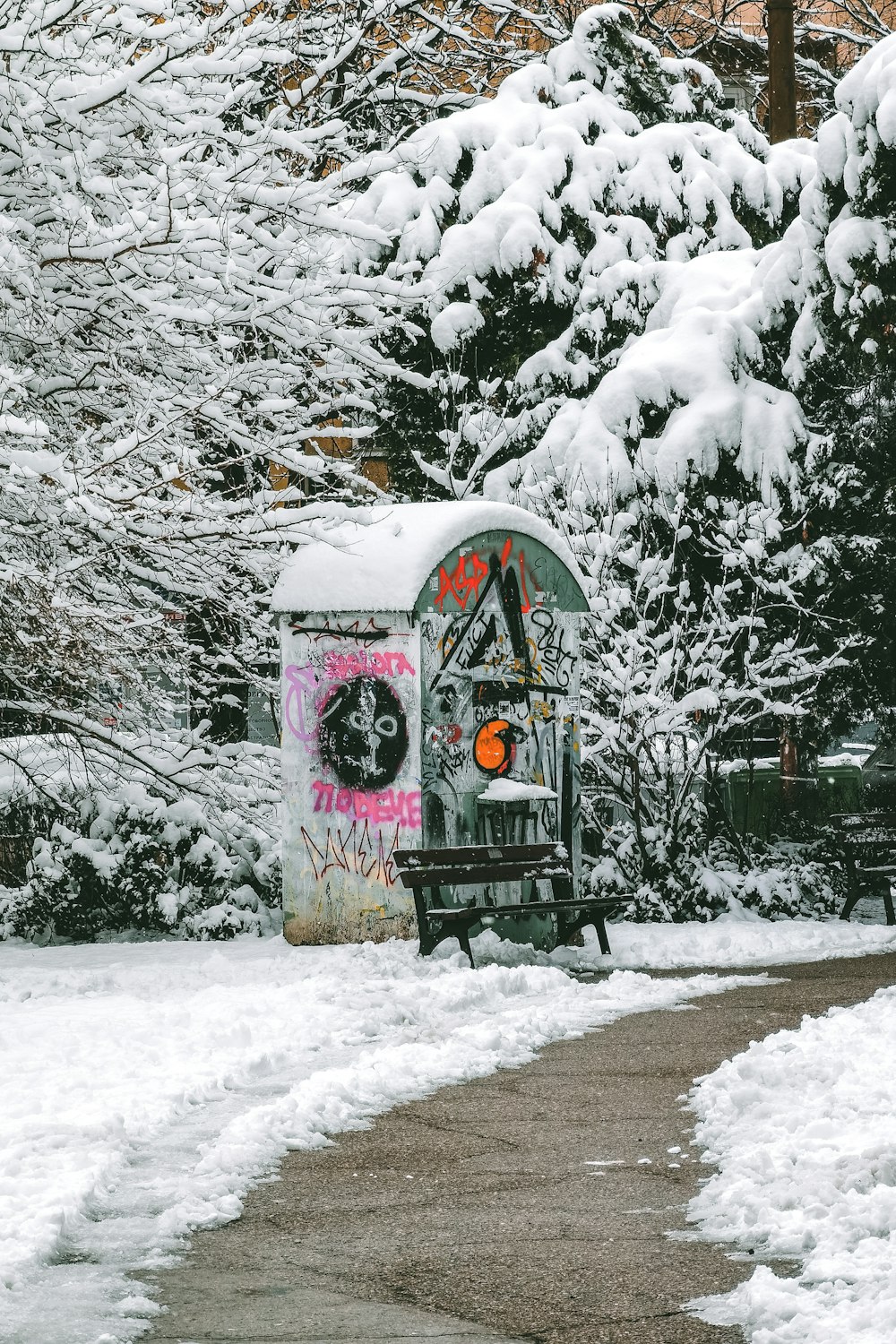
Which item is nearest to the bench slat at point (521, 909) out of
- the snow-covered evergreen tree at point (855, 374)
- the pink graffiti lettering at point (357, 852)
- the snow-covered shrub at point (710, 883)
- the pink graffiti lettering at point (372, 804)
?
the pink graffiti lettering at point (357, 852)

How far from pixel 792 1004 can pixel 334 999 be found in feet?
7.69

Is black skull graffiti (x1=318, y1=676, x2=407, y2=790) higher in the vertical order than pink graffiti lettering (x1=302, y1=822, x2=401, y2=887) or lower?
higher

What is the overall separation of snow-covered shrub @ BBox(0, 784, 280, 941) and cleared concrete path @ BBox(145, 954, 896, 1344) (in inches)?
215

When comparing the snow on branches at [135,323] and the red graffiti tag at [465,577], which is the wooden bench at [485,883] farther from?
the snow on branches at [135,323]

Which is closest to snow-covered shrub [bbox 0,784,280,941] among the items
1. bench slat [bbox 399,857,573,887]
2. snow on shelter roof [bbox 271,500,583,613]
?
snow on shelter roof [bbox 271,500,583,613]

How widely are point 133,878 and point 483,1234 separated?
7807 millimetres

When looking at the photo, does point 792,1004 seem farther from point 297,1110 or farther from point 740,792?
point 740,792

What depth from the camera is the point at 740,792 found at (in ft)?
52.3

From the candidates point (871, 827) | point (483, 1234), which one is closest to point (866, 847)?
point (871, 827)

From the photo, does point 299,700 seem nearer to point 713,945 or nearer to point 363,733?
point 363,733

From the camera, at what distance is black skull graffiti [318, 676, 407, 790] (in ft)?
37.0

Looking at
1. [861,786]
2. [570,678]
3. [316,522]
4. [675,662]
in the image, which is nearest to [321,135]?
[316,522]

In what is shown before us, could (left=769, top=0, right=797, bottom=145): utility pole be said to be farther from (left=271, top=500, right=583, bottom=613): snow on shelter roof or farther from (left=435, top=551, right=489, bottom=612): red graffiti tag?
(left=435, top=551, right=489, bottom=612): red graffiti tag

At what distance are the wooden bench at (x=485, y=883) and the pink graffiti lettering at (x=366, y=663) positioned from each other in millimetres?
1181
